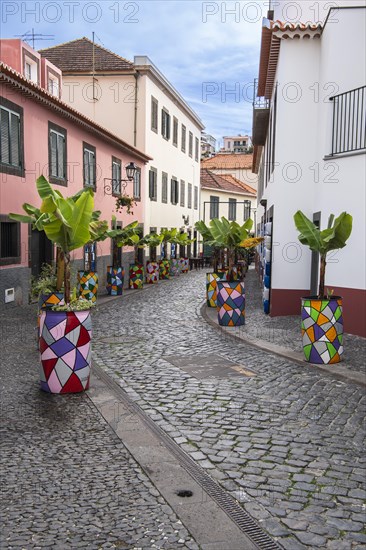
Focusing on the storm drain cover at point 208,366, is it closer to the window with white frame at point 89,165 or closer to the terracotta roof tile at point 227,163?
the window with white frame at point 89,165

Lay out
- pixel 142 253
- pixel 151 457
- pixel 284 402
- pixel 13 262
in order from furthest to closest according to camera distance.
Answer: pixel 142 253 → pixel 13 262 → pixel 284 402 → pixel 151 457

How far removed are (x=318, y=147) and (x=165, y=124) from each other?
19.7 meters

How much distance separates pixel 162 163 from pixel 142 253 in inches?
269

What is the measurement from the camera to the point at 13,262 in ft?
48.9

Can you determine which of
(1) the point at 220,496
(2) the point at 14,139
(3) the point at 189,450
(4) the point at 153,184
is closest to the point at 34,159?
(2) the point at 14,139

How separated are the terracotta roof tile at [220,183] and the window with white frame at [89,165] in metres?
25.4

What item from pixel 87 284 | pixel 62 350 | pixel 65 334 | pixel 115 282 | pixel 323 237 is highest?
pixel 323 237

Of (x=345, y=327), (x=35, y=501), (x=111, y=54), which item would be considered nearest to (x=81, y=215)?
Result: (x=35, y=501)

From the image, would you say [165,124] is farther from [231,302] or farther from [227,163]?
[227,163]

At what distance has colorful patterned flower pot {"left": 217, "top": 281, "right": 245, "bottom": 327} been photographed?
12672 mm

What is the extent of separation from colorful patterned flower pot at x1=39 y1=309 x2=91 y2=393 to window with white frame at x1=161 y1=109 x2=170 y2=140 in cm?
2544

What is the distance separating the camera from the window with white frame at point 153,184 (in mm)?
29272

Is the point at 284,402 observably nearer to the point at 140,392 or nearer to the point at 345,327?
the point at 140,392

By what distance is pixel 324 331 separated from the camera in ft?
29.6
